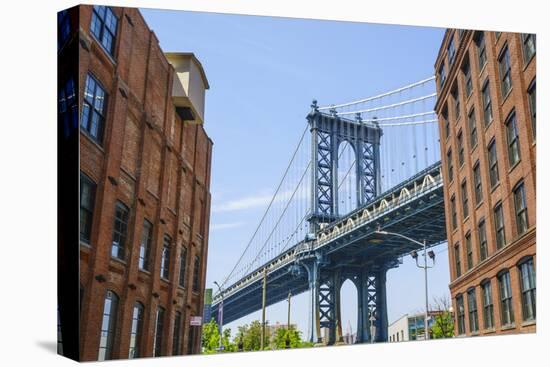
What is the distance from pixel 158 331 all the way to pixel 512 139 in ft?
50.3

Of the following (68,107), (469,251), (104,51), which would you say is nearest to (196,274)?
(68,107)

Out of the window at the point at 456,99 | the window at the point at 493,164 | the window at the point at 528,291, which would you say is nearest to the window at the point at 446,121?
the window at the point at 456,99

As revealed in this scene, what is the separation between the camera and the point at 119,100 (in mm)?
18359

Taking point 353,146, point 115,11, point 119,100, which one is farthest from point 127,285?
point 353,146

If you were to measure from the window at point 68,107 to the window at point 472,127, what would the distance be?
59.4 feet

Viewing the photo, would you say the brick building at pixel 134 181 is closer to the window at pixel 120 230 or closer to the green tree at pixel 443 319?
the window at pixel 120 230

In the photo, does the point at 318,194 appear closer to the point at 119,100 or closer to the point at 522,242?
the point at 522,242

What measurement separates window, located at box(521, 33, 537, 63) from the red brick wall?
483 inches

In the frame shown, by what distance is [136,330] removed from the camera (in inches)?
779

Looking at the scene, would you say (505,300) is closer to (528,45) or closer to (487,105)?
(487,105)

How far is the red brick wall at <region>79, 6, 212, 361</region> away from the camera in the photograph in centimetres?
1667

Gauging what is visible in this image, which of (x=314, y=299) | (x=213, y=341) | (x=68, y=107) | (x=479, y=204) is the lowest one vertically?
(x=213, y=341)
